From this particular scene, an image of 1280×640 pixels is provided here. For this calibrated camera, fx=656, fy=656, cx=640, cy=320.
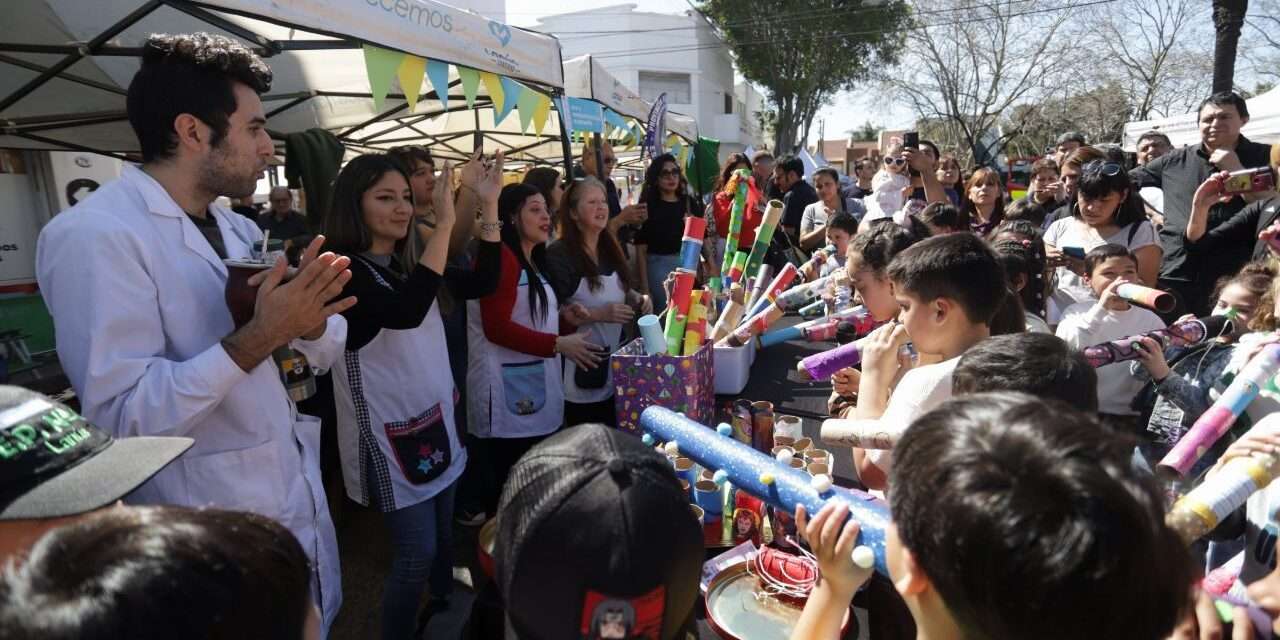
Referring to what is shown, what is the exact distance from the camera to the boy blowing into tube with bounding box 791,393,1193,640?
0.72 meters

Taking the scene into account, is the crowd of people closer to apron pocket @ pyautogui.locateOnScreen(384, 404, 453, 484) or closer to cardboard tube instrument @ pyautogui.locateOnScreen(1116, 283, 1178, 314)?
apron pocket @ pyautogui.locateOnScreen(384, 404, 453, 484)

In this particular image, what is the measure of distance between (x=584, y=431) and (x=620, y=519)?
0.17 meters

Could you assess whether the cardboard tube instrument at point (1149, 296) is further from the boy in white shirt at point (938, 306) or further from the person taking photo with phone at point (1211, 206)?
the person taking photo with phone at point (1211, 206)

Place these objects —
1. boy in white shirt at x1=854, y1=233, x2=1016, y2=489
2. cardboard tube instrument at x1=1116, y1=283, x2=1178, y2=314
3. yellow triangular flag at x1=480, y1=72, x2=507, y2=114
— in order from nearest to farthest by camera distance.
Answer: boy in white shirt at x1=854, y1=233, x2=1016, y2=489, cardboard tube instrument at x1=1116, y1=283, x2=1178, y2=314, yellow triangular flag at x1=480, y1=72, x2=507, y2=114

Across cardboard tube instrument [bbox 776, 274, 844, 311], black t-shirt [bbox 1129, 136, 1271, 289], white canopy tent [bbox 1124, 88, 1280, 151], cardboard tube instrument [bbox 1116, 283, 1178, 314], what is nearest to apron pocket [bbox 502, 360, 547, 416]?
cardboard tube instrument [bbox 776, 274, 844, 311]

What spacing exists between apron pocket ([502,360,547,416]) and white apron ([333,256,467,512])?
0.62 metres

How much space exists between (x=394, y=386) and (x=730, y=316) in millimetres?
1616

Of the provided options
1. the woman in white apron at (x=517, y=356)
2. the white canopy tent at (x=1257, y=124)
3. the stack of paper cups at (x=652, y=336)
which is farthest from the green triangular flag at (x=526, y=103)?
the white canopy tent at (x=1257, y=124)

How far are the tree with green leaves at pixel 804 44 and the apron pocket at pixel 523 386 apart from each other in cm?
2617

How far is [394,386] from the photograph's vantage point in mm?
1916

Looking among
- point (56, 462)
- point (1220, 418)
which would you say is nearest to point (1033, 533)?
point (1220, 418)

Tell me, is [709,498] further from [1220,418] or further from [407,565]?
[1220,418]

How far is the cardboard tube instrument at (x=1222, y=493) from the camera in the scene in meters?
1.08

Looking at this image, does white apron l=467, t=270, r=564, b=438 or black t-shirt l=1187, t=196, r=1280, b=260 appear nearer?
white apron l=467, t=270, r=564, b=438
